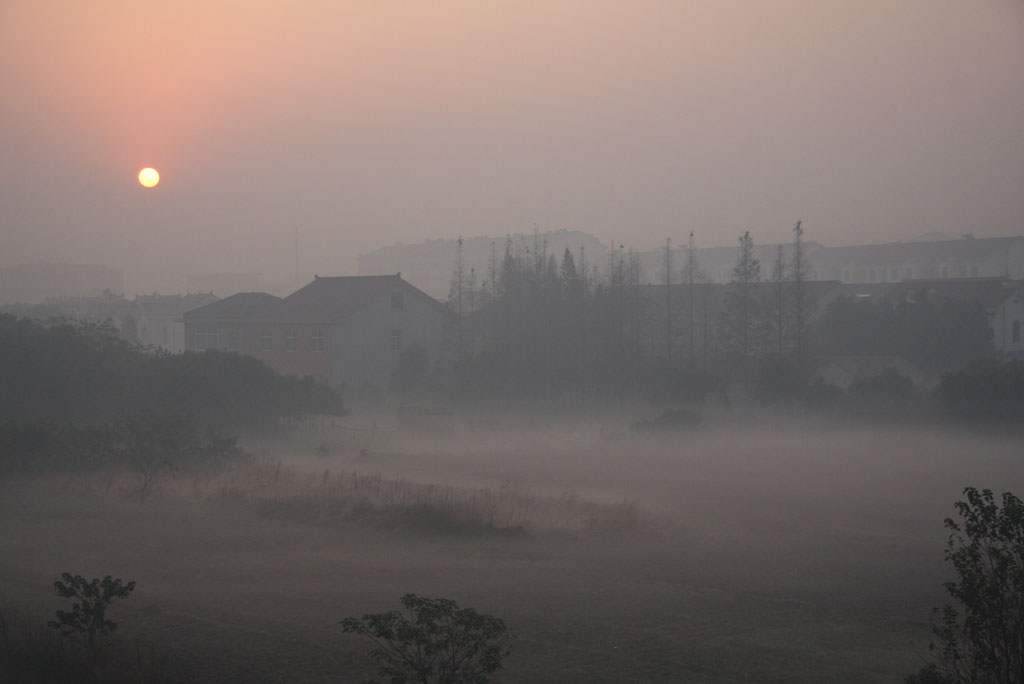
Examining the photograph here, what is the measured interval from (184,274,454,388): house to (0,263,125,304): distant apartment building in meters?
13.7

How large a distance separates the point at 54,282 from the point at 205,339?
19.1 meters

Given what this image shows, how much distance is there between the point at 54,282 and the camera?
56688 millimetres

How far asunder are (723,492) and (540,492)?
149 inches

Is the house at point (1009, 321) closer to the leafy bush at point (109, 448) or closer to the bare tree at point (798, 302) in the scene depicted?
the bare tree at point (798, 302)

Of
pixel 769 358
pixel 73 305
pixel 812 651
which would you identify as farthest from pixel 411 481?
pixel 73 305

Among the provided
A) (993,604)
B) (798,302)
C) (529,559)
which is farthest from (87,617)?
(798,302)

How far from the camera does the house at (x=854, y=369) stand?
1330 inches

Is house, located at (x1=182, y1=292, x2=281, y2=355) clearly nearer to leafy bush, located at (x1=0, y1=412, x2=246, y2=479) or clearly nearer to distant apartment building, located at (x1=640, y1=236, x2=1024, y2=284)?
leafy bush, located at (x1=0, y1=412, x2=246, y2=479)

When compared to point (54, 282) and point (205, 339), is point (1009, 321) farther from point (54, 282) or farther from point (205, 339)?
point (54, 282)

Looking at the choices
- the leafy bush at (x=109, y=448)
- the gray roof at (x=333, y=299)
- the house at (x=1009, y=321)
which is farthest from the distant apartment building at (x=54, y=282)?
the house at (x=1009, y=321)

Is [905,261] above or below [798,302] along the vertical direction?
above

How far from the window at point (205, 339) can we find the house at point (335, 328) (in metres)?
0.04

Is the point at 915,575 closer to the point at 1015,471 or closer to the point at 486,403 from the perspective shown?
the point at 1015,471

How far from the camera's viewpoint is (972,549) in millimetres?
6168
